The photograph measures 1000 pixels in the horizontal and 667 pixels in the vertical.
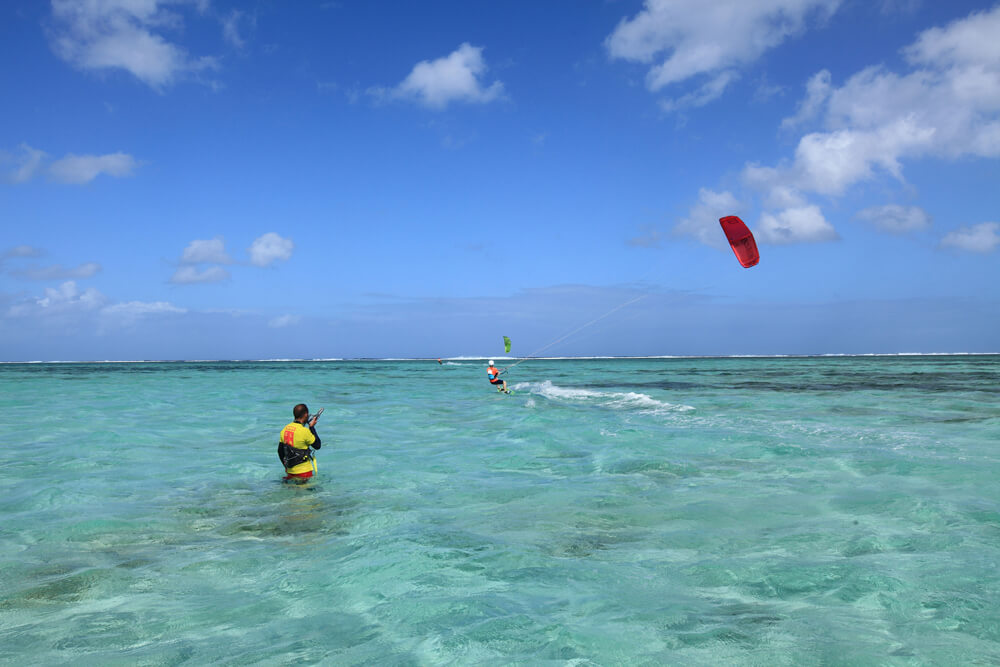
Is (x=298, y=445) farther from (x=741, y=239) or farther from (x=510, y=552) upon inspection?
(x=741, y=239)

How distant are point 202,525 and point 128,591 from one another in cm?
271

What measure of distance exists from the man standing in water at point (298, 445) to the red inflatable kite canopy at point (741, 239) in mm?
14668

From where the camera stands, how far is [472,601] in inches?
257

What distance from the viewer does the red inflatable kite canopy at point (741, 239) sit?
2066 centimetres

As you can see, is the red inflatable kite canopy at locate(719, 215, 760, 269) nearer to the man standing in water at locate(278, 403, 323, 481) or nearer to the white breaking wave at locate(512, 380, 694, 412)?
the white breaking wave at locate(512, 380, 694, 412)

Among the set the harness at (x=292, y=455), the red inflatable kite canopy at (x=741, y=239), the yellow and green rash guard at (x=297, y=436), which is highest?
the red inflatable kite canopy at (x=741, y=239)

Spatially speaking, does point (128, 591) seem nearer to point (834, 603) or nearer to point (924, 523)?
point (834, 603)

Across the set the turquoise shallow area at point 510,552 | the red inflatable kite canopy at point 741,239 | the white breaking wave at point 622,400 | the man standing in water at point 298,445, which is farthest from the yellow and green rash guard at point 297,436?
the white breaking wave at point 622,400

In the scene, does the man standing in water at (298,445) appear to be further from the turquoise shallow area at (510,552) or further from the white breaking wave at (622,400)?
the white breaking wave at (622,400)

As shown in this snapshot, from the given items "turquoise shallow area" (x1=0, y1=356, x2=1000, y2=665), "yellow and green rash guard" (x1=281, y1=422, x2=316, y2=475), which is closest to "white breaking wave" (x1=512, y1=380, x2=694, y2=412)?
"turquoise shallow area" (x1=0, y1=356, x2=1000, y2=665)

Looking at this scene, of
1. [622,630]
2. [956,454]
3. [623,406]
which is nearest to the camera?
[622,630]

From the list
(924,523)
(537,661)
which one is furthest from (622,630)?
(924,523)

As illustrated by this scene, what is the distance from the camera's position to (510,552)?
8.08 m

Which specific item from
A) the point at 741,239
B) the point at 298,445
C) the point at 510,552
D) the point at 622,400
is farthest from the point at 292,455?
the point at 622,400
